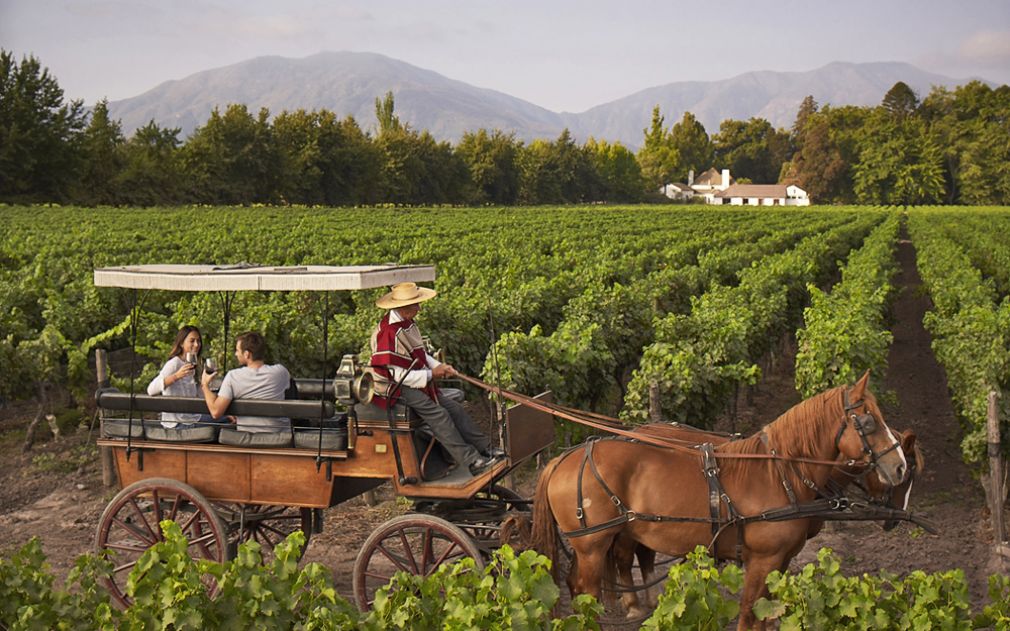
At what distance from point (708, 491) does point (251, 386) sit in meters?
3.61

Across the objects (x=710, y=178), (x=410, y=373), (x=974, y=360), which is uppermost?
(x=710, y=178)

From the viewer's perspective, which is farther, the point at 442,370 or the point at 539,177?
the point at 539,177

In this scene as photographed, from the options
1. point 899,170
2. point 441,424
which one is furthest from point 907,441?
point 899,170

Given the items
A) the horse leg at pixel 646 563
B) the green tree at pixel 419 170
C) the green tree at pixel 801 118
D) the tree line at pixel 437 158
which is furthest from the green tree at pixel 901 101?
the horse leg at pixel 646 563

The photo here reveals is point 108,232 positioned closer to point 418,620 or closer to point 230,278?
point 230,278

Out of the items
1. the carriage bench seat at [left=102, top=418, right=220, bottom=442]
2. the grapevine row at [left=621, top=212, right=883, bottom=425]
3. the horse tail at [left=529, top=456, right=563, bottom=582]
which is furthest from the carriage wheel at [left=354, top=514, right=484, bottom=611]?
the grapevine row at [left=621, top=212, right=883, bottom=425]

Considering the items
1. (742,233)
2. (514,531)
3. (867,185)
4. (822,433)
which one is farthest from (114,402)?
(867,185)

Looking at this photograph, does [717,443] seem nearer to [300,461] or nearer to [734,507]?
[734,507]

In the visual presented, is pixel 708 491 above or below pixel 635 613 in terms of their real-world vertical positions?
above

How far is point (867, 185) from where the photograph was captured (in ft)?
412

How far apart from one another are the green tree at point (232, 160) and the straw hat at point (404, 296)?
260ft

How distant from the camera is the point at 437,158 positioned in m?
107

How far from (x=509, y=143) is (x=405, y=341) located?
110 m

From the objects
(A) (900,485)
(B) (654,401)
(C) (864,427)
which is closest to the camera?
(C) (864,427)
